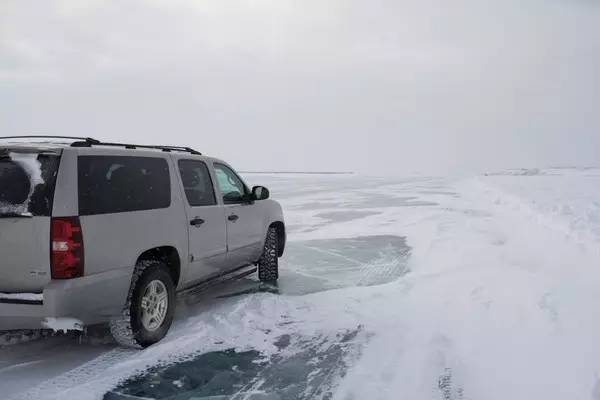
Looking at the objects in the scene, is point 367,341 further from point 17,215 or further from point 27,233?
point 17,215

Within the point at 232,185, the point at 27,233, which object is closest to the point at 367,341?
the point at 232,185

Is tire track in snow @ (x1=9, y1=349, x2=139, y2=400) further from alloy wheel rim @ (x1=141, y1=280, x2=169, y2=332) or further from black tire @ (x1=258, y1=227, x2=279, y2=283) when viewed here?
black tire @ (x1=258, y1=227, x2=279, y2=283)

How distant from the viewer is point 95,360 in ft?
15.2

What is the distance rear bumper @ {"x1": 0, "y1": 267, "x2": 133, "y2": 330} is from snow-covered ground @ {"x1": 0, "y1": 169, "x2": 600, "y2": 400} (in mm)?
451

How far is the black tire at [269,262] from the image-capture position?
7.64 m

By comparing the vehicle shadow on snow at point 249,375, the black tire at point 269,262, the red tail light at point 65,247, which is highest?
the red tail light at point 65,247

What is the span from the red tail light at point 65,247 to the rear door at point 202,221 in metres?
1.50

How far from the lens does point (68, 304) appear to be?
161 inches

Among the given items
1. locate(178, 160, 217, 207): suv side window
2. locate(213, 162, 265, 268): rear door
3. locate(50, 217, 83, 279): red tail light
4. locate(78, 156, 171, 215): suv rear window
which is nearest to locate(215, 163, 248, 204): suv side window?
locate(213, 162, 265, 268): rear door

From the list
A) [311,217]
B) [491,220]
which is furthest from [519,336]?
[311,217]

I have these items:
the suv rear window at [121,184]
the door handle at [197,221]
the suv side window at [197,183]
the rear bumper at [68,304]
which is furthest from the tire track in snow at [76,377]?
the suv side window at [197,183]

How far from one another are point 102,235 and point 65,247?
1.10 ft

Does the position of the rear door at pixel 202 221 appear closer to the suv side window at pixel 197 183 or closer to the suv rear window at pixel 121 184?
the suv side window at pixel 197 183

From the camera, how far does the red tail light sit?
407 centimetres
